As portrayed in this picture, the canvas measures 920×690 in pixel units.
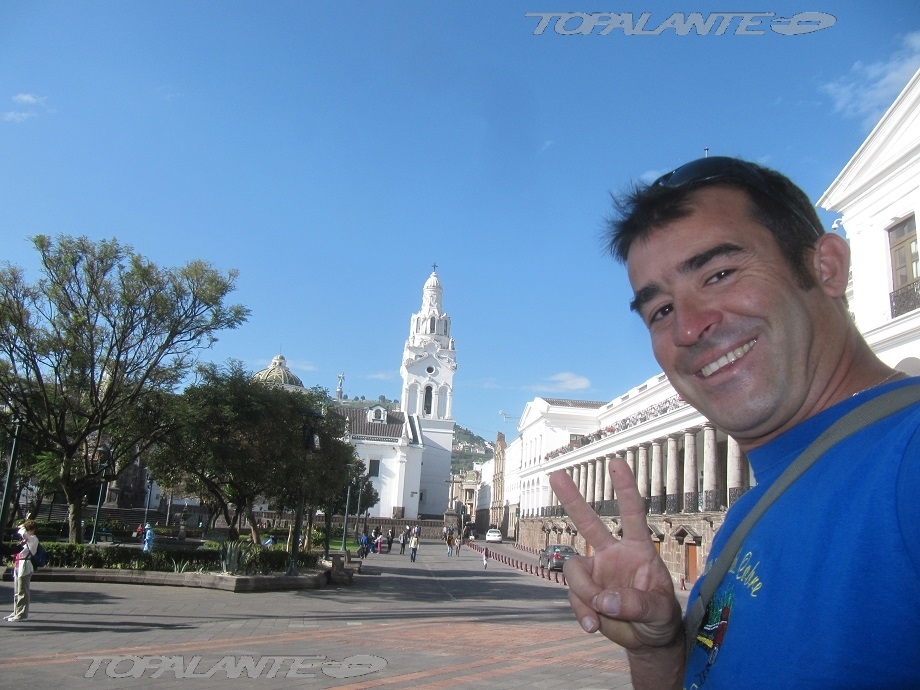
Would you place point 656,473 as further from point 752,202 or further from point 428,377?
point 428,377

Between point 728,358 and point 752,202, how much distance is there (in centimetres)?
42

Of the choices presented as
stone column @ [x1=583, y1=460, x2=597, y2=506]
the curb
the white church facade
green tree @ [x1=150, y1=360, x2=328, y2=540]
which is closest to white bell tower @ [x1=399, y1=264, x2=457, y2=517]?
the white church facade

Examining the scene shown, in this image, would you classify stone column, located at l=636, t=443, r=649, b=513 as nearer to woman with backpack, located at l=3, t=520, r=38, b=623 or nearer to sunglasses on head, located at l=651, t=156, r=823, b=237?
woman with backpack, located at l=3, t=520, r=38, b=623

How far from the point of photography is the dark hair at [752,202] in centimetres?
167

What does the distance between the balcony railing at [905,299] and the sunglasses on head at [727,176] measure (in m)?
16.3

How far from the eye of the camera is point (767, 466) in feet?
5.05

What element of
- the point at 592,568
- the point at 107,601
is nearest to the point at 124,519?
the point at 107,601

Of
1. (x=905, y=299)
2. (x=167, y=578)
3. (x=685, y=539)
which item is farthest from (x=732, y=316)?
(x=685, y=539)

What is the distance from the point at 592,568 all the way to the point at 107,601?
51.3ft

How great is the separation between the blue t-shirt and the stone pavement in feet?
24.1

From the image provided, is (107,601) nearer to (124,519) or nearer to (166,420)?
(166,420)

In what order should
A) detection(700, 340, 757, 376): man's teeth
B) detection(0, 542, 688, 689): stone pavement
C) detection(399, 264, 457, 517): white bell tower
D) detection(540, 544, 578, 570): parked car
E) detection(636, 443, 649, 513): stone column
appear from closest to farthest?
detection(700, 340, 757, 376): man's teeth → detection(0, 542, 688, 689): stone pavement → detection(540, 544, 578, 570): parked car → detection(636, 443, 649, 513): stone column → detection(399, 264, 457, 517): white bell tower

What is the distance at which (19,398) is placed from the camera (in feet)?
64.7

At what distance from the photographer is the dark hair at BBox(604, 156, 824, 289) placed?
65.9 inches
